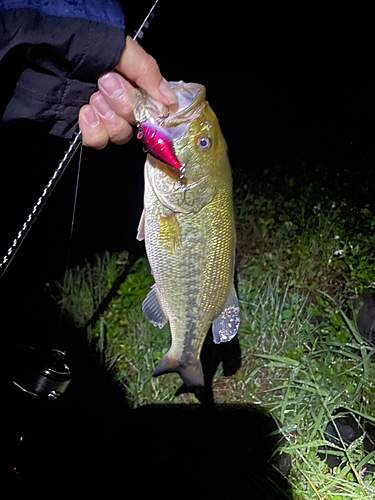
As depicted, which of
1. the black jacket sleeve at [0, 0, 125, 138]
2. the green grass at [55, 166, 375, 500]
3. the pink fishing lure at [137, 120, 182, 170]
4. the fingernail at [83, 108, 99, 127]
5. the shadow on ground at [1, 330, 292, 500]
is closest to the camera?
the black jacket sleeve at [0, 0, 125, 138]

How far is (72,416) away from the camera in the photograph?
3.42 meters

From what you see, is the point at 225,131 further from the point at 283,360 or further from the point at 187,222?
the point at 187,222

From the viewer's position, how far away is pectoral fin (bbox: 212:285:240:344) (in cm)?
214

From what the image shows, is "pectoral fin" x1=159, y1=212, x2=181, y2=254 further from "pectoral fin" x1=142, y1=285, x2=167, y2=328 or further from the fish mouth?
the fish mouth

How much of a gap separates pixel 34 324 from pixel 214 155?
2969mm

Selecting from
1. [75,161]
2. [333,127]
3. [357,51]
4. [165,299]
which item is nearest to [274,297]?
[165,299]

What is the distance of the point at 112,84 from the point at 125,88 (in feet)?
0.18

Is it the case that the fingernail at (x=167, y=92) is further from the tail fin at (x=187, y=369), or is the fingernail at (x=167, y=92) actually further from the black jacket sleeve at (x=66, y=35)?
the tail fin at (x=187, y=369)

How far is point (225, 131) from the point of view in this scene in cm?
630

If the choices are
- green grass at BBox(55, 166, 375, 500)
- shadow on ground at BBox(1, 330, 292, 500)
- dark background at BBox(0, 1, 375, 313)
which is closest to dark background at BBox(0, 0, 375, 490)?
dark background at BBox(0, 1, 375, 313)

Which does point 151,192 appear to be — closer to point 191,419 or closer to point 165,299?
point 165,299

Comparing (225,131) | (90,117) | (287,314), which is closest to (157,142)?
(90,117)

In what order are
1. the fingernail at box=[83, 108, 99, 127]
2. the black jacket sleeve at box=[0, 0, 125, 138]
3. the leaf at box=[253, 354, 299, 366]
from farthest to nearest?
the leaf at box=[253, 354, 299, 366] < the fingernail at box=[83, 108, 99, 127] < the black jacket sleeve at box=[0, 0, 125, 138]

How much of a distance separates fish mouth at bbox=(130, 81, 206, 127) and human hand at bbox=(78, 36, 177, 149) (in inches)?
1.1
